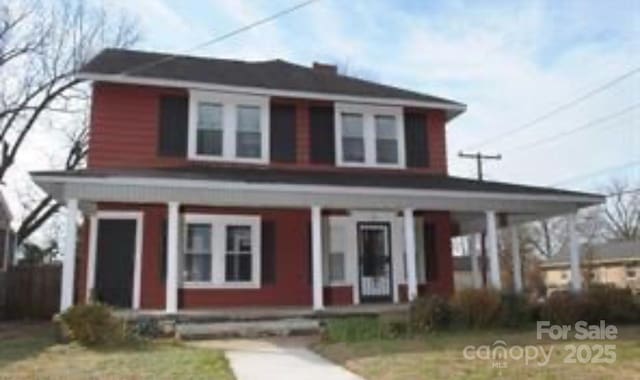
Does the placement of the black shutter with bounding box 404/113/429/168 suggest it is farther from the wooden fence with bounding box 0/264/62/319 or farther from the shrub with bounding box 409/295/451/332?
the wooden fence with bounding box 0/264/62/319

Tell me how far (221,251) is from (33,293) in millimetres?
7511

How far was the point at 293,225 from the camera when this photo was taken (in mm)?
16844

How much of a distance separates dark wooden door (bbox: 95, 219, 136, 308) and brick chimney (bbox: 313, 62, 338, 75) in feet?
27.3

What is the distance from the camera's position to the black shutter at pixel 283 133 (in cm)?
1702

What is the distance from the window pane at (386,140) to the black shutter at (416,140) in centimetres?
34

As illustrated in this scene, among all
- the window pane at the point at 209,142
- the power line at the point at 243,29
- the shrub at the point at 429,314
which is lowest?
the shrub at the point at 429,314

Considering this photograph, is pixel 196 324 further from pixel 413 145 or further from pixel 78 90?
pixel 78 90

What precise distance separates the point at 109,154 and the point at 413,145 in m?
7.91

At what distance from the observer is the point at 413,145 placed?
1820cm

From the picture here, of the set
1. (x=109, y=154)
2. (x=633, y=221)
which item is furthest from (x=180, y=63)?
(x=633, y=221)

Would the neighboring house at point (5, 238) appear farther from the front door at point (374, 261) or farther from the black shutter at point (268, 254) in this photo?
the front door at point (374, 261)

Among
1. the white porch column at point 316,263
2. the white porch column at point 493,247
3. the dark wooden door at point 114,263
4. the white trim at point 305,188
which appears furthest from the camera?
the white porch column at point 493,247

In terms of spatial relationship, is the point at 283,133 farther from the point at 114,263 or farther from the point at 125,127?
the point at 114,263

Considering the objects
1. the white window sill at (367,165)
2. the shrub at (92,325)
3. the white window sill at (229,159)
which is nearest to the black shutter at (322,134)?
the white window sill at (367,165)
